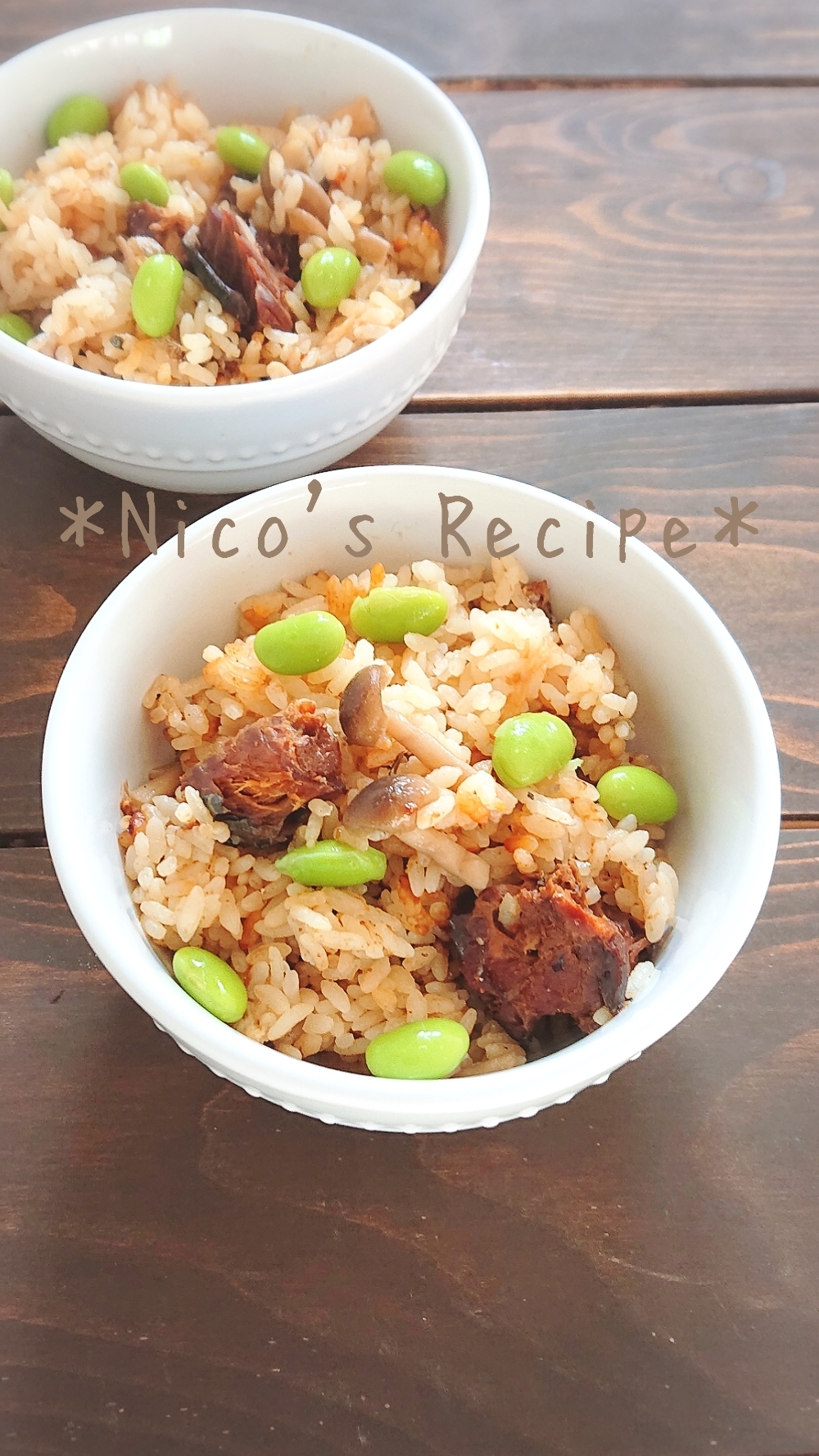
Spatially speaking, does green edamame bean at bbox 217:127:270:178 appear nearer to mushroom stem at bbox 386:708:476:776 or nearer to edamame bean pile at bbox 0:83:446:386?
edamame bean pile at bbox 0:83:446:386

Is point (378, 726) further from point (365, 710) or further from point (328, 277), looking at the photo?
point (328, 277)

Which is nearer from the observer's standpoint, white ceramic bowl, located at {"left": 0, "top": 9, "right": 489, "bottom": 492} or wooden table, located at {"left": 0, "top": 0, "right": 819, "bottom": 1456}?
wooden table, located at {"left": 0, "top": 0, "right": 819, "bottom": 1456}

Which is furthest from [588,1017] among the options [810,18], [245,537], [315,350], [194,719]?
[810,18]

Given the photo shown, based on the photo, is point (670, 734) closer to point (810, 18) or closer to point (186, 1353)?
point (186, 1353)

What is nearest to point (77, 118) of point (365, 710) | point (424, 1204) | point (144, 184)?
point (144, 184)

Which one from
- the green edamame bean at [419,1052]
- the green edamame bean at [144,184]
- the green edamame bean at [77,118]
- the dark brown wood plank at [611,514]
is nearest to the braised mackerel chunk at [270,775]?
the green edamame bean at [419,1052]

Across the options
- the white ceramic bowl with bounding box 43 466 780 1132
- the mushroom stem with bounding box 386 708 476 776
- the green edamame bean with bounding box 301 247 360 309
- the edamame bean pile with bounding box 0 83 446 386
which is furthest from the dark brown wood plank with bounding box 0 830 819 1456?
the green edamame bean with bounding box 301 247 360 309

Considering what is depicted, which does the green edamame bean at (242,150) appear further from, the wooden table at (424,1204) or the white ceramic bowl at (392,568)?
the white ceramic bowl at (392,568)
